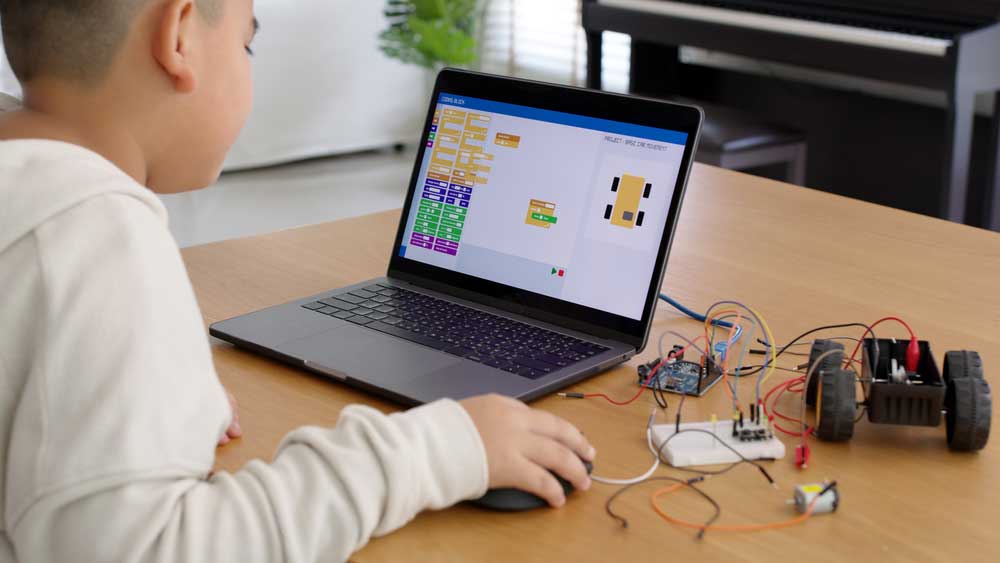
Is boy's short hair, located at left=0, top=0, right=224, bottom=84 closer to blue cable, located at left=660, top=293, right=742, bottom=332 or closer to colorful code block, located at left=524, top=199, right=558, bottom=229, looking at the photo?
colorful code block, located at left=524, top=199, right=558, bottom=229

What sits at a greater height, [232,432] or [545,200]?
[545,200]

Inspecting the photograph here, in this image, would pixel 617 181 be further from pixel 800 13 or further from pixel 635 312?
pixel 800 13

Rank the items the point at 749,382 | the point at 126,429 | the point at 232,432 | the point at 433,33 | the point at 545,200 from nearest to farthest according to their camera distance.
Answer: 1. the point at 126,429
2. the point at 232,432
3. the point at 749,382
4. the point at 545,200
5. the point at 433,33

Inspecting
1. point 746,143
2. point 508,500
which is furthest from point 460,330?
point 746,143

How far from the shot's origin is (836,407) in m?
0.84

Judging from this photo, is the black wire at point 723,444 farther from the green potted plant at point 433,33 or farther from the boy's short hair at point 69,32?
the green potted plant at point 433,33

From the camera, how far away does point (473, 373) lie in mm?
942

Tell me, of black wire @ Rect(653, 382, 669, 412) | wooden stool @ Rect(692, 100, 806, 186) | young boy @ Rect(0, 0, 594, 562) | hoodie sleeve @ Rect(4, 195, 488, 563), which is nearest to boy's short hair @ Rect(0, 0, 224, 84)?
young boy @ Rect(0, 0, 594, 562)

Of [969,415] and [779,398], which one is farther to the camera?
[779,398]

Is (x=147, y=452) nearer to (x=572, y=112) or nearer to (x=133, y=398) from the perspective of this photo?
(x=133, y=398)

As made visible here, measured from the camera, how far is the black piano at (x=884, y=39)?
8.61 feet

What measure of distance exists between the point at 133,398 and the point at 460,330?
44 cm

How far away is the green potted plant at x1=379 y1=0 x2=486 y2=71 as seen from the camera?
4.04 m

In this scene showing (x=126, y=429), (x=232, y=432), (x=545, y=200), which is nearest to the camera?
(x=126, y=429)
